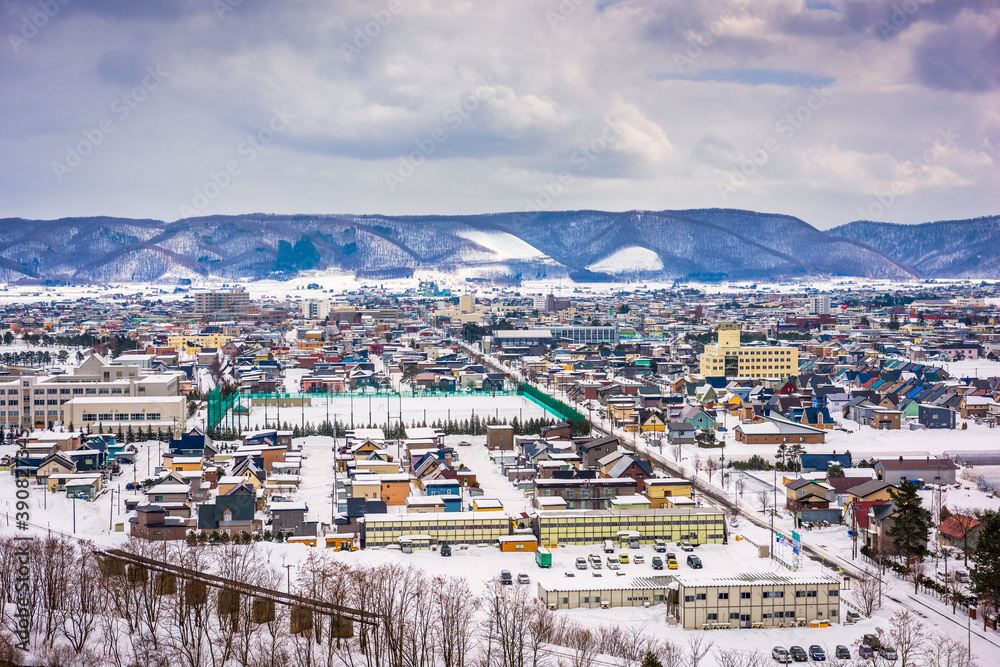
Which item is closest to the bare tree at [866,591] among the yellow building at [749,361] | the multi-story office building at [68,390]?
the multi-story office building at [68,390]

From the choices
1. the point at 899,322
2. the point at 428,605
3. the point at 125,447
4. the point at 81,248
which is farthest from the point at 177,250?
the point at 428,605

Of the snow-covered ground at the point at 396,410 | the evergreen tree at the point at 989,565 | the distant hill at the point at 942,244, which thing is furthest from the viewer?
the distant hill at the point at 942,244

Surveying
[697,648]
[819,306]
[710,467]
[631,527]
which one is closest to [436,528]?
[631,527]

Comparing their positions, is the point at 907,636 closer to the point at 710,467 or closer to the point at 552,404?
the point at 710,467

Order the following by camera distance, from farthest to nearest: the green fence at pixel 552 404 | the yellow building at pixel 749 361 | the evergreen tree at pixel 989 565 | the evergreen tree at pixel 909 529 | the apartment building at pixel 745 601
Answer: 1. the yellow building at pixel 749 361
2. the green fence at pixel 552 404
3. the evergreen tree at pixel 909 529
4. the evergreen tree at pixel 989 565
5. the apartment building at pixel 745 601

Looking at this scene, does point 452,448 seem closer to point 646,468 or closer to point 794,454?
point 646,468

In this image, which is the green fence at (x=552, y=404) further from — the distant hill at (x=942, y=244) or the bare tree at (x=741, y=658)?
the distant hill at (x=942, y=244)

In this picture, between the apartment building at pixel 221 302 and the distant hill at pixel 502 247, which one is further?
the distant hill at pixel 502 247

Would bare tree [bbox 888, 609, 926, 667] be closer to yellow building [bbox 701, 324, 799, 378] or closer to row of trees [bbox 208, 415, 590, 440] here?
row of trees [bbox 208, 415, 590, 440]
